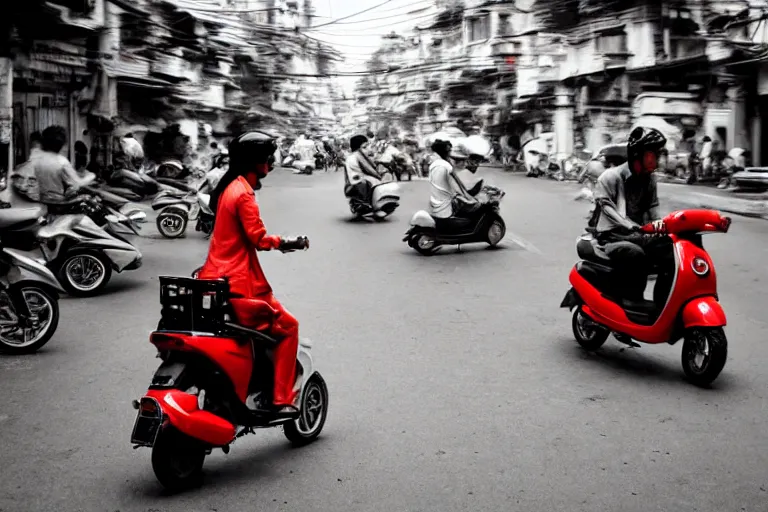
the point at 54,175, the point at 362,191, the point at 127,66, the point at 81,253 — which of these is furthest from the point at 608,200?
the point at 127,66

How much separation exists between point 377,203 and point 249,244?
47.5 feet

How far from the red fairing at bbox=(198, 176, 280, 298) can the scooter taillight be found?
0.42 metres

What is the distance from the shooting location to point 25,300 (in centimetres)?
737

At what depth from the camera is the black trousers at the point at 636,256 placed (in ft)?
Answer: 21.8

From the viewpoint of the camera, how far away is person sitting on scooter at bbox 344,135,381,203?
62.8ft

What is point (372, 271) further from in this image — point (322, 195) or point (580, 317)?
point (322, 195)

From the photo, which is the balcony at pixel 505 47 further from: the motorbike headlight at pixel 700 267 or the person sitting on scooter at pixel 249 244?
the person sitting on scooter at pixel 249 244

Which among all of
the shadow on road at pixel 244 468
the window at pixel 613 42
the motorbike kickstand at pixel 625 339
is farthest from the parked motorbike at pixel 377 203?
the window at pixel 613 42

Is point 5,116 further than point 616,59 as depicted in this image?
No

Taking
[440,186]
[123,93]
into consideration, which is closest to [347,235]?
[440,186]

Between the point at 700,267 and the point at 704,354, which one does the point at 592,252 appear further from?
the point at 704,354

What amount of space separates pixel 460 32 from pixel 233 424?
3099 inches

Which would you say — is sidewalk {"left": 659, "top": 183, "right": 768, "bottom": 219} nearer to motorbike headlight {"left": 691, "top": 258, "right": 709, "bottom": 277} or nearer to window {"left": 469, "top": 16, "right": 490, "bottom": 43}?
motorbike headlight {"left": 691, "top": 258, "right": 709, "bottom": 277}

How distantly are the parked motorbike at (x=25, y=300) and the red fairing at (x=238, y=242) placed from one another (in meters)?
3.33
